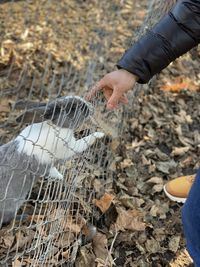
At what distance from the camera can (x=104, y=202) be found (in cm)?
333

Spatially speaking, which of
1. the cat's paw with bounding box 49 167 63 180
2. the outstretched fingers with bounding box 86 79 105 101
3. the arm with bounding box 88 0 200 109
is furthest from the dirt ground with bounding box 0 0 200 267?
the arm with bounding box 88 0 200 109

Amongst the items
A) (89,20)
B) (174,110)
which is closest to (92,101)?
(174,110)

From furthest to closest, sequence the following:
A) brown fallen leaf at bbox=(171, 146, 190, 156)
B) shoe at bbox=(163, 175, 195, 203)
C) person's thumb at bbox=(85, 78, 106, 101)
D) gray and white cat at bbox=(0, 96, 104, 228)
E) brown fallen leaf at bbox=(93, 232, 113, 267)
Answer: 1. brown fallen leaf at bbox=(171, 146, 190, 156)
2. shoe at bbox=(163, 175, 195, 203)
3. gray and white cat at bbox=(0, 96, 104, 228)
4. brown fallen leaf at bbox=(93, 232, 113, 267)
5. person's thumb at bbox=(85, 78, 106, 101)

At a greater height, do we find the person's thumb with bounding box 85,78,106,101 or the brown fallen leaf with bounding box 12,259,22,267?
the person's thumb with bounding box 85,78,106,101

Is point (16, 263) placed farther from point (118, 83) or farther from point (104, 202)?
point (118, 83)

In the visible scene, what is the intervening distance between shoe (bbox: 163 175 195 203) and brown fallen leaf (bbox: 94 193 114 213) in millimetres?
446

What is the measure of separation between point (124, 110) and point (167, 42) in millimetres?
1842

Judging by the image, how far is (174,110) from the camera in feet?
15.6

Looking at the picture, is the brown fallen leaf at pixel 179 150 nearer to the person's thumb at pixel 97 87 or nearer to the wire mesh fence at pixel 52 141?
the wire mesh fence at pixel 52 141

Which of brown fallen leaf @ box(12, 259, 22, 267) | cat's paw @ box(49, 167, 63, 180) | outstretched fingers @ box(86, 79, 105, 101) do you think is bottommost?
brown fallen leaf @ box(12, 259, 22, 267)

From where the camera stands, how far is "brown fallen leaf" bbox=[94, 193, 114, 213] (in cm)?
330

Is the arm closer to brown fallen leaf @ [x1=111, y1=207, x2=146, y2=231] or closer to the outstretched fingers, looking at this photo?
the outstretched fingers

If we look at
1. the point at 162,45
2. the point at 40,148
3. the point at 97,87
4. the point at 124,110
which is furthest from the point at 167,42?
the point at 124,110

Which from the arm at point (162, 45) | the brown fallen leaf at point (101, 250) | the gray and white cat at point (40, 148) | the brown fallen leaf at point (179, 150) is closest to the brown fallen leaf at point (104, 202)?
the brown fallen leaf at point (101, 250)
